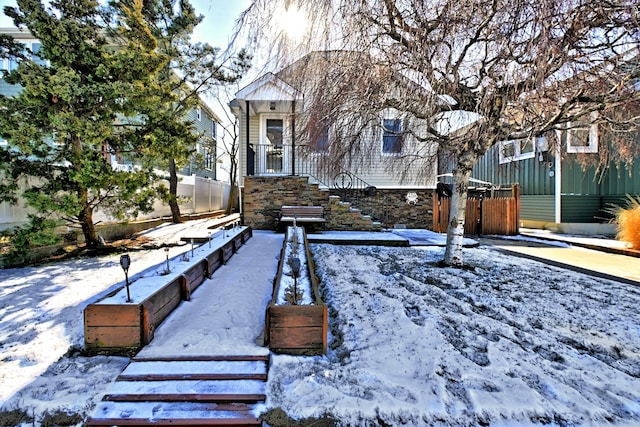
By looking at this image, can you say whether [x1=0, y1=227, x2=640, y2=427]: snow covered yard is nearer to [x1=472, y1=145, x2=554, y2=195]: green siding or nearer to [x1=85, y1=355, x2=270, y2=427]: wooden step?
[x1=85, y1=355, x2=270, y2=427]: wooden step

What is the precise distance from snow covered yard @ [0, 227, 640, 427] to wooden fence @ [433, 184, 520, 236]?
6.34 m

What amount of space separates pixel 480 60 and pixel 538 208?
32.8ft

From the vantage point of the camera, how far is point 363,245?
8531 millimetres

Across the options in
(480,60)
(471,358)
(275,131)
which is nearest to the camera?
(471,358)

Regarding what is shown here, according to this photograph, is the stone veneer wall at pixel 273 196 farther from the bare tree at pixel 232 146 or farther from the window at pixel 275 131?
the bare tree at pixel 232 146

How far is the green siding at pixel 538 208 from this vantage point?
39.2ft

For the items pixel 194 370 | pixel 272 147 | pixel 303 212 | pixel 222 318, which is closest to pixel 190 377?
pixel 194 370

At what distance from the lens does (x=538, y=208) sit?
12.6 meters

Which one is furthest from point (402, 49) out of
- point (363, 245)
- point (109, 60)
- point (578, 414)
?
point (109, 60)

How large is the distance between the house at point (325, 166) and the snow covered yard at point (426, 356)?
2417 mm

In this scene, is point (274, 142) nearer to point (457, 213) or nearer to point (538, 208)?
point (457, 213)

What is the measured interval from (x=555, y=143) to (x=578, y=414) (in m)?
5.76

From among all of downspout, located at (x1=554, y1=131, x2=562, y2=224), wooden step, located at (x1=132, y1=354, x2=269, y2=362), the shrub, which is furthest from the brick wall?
wooden step, located at (x1=132, y1=354, x2=269, y2=362)

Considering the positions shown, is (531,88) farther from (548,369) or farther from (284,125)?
(284,125)
